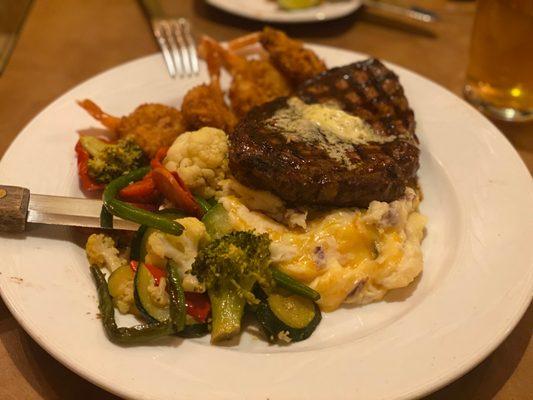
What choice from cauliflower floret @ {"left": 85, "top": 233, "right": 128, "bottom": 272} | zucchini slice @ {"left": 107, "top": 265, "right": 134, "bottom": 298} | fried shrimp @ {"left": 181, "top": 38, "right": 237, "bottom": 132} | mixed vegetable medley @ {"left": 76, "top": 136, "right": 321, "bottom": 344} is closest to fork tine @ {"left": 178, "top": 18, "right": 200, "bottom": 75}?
fried shrimp @ {"left": 181, "top": 38, "right": 237, "bottom": 132}

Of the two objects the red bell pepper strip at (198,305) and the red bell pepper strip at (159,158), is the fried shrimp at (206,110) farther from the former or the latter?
the red bell pepper strip at (198,305)

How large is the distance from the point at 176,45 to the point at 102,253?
225cm

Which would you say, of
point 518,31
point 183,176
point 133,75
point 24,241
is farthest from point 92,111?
Answer: point 518,31

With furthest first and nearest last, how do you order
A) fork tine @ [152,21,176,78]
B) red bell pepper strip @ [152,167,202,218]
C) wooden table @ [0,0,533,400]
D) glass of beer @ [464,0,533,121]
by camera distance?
wooden table @ [0,0,533,400], fork tine @ [152,21,176,78], glass of beer @ [464,0,533,121], red bell pepper strip @ [152,167,202,218]

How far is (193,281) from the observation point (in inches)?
104

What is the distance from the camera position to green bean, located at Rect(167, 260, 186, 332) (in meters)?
2.48

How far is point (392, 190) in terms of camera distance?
3.07 meters

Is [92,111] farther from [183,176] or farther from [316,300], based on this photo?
[316,300]

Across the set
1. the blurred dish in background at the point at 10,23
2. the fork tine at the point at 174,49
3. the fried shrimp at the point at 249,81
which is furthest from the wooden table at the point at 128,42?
the fried shrimp at the point at 249,81

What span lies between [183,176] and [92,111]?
3.21 feet

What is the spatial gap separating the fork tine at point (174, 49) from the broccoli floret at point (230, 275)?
2.00 meters

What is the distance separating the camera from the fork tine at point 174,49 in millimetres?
4266

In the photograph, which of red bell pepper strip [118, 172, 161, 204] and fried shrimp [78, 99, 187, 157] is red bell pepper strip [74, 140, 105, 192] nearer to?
red bell pepper strip [118, 172, 161, 204]

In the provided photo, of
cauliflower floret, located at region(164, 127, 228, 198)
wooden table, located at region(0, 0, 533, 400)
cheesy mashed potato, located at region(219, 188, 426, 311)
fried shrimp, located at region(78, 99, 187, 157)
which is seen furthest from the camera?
wooden table, located at region(0, 0, 533, 400)
